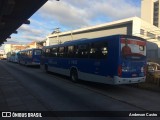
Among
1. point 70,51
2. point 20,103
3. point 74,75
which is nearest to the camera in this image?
point 20,103

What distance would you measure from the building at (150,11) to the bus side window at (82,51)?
95622 mm

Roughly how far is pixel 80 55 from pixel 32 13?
4.14m

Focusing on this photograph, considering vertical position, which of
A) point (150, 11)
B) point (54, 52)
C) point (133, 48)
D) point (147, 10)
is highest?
point (147, 10)

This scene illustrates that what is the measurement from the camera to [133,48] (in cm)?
1343

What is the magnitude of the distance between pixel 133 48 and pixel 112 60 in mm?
1365

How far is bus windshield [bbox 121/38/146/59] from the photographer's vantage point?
13.0m

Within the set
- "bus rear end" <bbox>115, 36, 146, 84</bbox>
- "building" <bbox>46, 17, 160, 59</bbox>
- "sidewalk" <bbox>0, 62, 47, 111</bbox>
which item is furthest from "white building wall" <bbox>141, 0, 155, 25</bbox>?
"sidewalk" <bbox>0, 62, 47, 111</bbox>

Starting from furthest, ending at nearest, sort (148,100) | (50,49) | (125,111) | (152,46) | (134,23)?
1. (152,46)
2. (134,23)
3. (50,49)
4. (148,100)
5. (125,111)

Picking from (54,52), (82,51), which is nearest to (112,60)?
(82,51)

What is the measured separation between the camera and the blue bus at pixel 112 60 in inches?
508

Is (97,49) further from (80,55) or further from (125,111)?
(125,111)

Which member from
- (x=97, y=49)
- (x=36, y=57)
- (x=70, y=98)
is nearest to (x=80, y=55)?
(x=97, y=49)

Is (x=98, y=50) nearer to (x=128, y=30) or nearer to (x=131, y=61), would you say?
(x=131, y=61)

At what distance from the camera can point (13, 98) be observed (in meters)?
11.3
